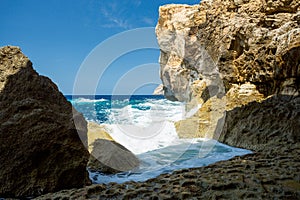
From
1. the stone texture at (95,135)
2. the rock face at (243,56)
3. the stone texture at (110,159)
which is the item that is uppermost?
the rock face at (243,56)

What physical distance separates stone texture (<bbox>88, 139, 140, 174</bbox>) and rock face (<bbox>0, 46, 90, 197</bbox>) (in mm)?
838

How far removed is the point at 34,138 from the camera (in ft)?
9.34

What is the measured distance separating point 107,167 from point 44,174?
1.34m

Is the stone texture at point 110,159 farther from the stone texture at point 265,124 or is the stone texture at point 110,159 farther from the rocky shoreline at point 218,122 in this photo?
the stone texture at point 265,124

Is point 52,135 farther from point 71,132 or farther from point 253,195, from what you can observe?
point 253,195

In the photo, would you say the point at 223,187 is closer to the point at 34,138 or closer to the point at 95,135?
the point at 34,138

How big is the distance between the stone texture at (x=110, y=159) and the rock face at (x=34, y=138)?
2.75ft

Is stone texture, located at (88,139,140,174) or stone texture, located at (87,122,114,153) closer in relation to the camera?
stone texture, located at (88,139,140,174)

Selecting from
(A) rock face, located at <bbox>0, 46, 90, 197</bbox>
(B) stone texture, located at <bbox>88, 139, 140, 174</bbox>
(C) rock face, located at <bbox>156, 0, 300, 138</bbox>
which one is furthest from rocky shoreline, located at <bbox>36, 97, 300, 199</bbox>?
(C) rock face, located at <bbox>156, 0, 300, 138</bbox>

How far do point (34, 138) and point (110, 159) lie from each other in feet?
5.19

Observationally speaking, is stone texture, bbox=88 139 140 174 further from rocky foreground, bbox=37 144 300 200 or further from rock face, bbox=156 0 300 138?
rock face, bbox=156 0 300 138

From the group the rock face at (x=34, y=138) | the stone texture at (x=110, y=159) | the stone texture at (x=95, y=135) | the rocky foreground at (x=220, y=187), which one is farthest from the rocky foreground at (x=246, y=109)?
the stone texture at (x=95, y=135)

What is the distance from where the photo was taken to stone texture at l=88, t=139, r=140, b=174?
13.0 ft

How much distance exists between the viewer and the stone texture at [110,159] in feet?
13.0
